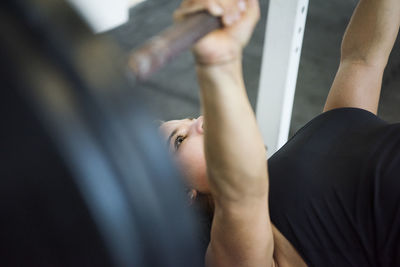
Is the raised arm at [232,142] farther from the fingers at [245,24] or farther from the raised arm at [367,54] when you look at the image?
the raised arm at [367,54]

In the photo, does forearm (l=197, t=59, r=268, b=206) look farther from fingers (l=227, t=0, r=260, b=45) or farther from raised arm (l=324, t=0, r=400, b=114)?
raised arm (l=324, t=0, r=400, b=114)

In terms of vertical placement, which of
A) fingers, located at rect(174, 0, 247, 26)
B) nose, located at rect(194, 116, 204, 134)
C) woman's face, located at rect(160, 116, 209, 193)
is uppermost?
fingers, located at rect(174, 0, 247, 26)

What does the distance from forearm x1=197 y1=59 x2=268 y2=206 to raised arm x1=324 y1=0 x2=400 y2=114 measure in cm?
45

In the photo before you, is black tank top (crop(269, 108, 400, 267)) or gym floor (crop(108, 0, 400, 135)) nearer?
black tank top (crop(269, 108, 400, 267))

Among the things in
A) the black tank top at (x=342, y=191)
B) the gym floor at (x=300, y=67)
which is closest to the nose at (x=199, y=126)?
the black tank top at (x=342, y=191)

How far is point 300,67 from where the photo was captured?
109 inches

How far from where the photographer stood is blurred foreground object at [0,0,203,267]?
1.34 ft

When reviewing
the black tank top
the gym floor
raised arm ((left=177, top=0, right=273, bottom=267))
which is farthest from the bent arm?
the gym floor

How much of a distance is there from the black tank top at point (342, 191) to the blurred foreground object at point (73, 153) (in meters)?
0.55

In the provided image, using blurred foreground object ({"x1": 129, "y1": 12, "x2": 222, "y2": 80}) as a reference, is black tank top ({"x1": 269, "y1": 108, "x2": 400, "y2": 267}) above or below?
below

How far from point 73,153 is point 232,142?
0.91 ft

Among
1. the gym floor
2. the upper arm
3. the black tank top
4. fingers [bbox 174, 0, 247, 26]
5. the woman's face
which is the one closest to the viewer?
fingers [bbox 174, 0, 247, 26]

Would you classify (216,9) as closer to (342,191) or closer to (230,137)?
(230,137)

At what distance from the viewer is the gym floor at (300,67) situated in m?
2.46
